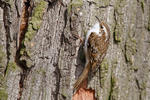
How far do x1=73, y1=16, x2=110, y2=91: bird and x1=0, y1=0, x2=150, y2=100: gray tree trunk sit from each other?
4 cm

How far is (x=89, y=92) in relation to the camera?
230 centimetres

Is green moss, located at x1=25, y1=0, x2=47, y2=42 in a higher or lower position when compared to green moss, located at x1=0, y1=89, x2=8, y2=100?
higher

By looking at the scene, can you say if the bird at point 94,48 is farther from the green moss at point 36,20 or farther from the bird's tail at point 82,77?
the green moss at point 36,20

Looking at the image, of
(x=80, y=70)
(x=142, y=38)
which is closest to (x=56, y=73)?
(x=80, y=70)

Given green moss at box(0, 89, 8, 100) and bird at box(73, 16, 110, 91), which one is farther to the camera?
bird at box(73, 16, 110, 91)

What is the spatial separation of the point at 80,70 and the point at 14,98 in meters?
0.53

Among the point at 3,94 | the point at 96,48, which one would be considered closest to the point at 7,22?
the point at 3,94

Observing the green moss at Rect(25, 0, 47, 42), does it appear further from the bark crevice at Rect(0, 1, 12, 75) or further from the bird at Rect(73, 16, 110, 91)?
the bird at Rect(73, 16, 110, 91)

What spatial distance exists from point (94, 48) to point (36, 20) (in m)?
0.61

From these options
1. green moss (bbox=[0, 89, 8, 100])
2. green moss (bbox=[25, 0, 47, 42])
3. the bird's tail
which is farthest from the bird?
green moss (bbox=[0, 89, 8, 100])

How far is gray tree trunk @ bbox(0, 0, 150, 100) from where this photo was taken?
211cm

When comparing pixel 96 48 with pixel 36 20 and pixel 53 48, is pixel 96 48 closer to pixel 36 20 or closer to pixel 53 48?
pixel 53 48

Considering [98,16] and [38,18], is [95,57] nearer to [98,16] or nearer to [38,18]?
[98,16]

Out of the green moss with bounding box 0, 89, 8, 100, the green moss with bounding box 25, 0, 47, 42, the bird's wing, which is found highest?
the green moss with bounding box 25, 0, 47, 42
